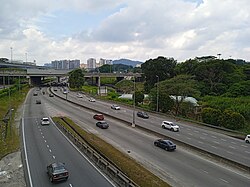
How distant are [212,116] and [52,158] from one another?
33.5 metres

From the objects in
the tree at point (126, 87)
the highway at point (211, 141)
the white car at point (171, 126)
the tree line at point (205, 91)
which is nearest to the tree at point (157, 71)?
the tree line at point (205, 91)

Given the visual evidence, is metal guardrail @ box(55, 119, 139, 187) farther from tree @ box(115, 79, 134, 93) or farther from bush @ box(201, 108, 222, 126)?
tree @ box(115, 79, 134, 93)

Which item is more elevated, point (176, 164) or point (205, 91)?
point (205, 91)

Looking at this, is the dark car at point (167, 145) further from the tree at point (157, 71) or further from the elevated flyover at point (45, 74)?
the elevated flyover at point (45, 74)

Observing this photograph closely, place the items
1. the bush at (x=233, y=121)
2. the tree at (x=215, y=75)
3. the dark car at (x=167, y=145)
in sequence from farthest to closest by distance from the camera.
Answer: the tree at (x=215, y=75) → the bush at (x=233, y=121) → the dark car at (x=167, y=145)

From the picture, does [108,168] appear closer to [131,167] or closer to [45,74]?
[131,167]

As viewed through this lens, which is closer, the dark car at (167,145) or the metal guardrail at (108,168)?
the metal guardrail at (108,168)

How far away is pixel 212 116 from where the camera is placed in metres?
52.2

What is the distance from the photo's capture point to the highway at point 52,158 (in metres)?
22.0

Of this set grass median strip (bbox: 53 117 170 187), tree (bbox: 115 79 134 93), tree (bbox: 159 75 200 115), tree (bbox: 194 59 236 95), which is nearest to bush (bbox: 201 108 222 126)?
tree (bbox: 159 75 200 115)

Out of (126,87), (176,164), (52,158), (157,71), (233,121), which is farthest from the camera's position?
(126,87)

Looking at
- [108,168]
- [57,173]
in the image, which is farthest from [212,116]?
[57,173]

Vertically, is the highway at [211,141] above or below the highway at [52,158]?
below

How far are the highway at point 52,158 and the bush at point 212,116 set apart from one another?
90.2 feet
